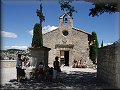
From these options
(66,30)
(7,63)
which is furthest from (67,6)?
(66,30)

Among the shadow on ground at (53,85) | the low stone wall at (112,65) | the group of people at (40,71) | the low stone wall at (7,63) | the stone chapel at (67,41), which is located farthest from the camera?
the stone chapel at (67,41)

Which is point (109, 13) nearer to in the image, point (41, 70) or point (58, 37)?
point (41, 70)

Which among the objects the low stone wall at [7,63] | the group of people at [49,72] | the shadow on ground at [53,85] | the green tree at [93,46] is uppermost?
the green tree at [93,46]

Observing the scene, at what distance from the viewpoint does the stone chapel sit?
41625 millimetres

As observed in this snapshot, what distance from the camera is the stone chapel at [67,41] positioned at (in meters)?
41.6

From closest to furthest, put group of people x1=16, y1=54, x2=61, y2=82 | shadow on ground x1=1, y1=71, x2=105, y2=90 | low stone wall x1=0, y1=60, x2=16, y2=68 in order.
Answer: shadow on ground x1=1, y1=71, x2=105, y2=90 → group of people x1=16, y1=54, x2=61, y2=82 → low stone wall x1=0, y1=60, x2=16, y2=68

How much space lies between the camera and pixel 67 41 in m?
42.0

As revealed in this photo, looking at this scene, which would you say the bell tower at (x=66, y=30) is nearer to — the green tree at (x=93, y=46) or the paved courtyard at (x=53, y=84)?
the green tree at (x=93, y=46)

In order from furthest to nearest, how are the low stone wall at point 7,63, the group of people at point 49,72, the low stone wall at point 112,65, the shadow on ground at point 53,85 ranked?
the low stone wall at point 7,63 → the group of people at point 49,72 → the shadow on ground at point 53,85 → the low stone wall at point 112,65

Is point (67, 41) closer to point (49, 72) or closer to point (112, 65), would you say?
point (49, 72)

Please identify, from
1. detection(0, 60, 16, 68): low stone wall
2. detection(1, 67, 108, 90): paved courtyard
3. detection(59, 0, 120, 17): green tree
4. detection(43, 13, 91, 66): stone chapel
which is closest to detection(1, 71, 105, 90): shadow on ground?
detection(1, 67, 108, 90): paved courtyard

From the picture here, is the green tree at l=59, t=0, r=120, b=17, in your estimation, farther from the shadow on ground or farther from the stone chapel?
the stone chapel

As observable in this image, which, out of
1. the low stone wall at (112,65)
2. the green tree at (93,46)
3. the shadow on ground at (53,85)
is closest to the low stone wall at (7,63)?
the shadow on ground at (53,85)

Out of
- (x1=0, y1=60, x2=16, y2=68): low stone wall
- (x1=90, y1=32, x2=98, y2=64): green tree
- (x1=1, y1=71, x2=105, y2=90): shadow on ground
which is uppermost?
(x1=90, y1=32, x2=98, y2=64): green tree
